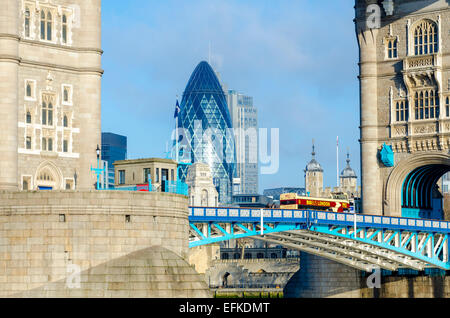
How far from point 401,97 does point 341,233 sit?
86.3 feet

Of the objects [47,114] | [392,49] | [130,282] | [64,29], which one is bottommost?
[130,282]

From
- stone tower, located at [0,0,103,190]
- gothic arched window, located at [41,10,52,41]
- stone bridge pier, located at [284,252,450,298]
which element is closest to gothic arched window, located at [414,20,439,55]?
stone bridge pier, located at [284,252,450,298]

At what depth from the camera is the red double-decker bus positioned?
118 meters

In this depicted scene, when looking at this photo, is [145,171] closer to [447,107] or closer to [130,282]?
[130,282]

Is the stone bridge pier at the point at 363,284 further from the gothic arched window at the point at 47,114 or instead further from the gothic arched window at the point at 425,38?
the gothic arched window at the point at 47,114

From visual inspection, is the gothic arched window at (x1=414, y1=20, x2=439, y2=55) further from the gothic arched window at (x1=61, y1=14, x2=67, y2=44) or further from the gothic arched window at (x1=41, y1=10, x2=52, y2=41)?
the gothic arched window at (x1=41, y1=10, x2=52, y2=41)

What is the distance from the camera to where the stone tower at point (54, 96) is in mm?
76250

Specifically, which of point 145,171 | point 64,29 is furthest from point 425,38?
point 145,171

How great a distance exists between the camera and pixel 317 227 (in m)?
100

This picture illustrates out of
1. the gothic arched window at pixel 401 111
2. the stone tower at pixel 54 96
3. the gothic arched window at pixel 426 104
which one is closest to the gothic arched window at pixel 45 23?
the stone tower at pixel 54 96

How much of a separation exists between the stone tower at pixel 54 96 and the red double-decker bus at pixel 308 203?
1623 inches

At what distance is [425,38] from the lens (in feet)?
404

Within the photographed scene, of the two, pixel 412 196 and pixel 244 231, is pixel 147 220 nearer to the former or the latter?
pixel 244 231
